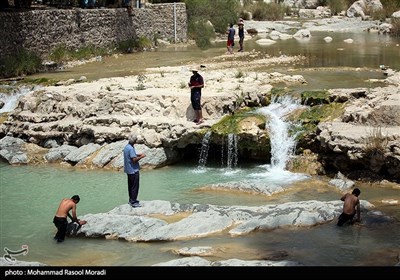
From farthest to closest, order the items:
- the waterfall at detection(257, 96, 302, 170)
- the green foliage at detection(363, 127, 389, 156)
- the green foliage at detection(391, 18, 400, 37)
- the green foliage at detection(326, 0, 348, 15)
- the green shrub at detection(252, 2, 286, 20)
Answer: the green foliage at detection(326, 0, 348, 15), the green shrub at detection(252, 2, 286, 20), the green foliage at detection(391, 18, 400, 37), the waterfall at detection(257, 96, 302, 170), the green foliage at detection(363, 127, 389, 156)

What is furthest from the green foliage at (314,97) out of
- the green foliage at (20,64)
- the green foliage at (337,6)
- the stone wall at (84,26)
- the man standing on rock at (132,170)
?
the green foliage at (337,6)

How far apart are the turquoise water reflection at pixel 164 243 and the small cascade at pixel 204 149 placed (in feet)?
1.23

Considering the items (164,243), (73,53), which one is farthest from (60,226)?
(73,53)

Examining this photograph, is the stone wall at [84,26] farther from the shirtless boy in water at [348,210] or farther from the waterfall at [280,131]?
the shirtless boy in water at [348,210]

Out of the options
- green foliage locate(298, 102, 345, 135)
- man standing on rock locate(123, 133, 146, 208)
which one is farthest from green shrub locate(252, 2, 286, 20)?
man standing on rock locate(123, 133, 146, 208)

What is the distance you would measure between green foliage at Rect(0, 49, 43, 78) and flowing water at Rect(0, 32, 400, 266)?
10.6 m

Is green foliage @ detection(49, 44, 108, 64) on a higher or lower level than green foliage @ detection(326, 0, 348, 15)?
lower

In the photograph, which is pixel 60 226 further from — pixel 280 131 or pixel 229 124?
pixel 280 131

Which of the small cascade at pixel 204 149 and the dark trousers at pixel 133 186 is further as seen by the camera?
the small cascade at pixel 204 149

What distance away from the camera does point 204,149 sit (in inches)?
728

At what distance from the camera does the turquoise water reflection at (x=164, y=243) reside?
11.0 metres

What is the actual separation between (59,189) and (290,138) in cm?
652

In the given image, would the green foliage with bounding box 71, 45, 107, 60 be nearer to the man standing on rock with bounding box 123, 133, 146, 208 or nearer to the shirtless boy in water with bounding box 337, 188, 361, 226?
the man standing on rock with bounding box 123, 133, 146, 208

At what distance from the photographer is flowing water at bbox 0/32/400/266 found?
36.3ft
